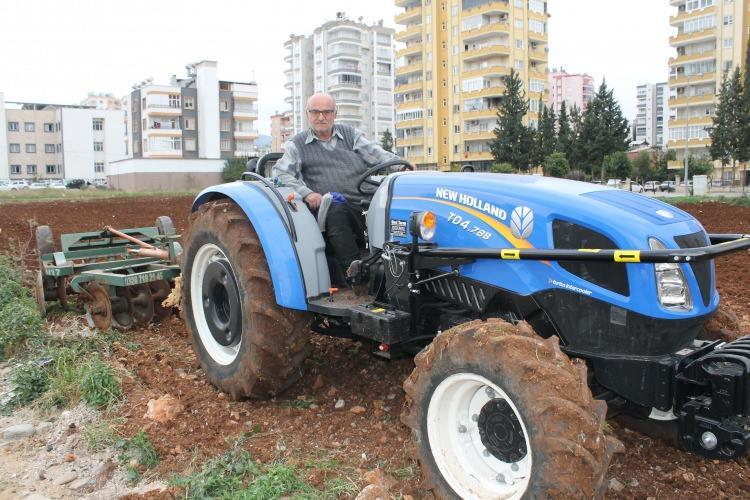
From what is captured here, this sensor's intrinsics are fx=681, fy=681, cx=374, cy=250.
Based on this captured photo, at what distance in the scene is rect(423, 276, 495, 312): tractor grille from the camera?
11.2ft

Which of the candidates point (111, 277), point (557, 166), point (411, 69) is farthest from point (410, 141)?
point (111, 277)

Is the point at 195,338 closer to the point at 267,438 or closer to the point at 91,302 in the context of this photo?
the point at 267,438

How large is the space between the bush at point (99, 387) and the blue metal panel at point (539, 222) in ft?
7.46

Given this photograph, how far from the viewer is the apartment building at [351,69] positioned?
9338 cm

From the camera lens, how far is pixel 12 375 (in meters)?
5.15

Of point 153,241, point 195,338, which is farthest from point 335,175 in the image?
point 153,241

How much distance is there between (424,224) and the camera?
A: 352 cm

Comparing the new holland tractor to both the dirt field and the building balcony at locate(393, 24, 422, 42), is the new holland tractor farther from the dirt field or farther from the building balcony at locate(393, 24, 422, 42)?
the building balcony at locate(393, 24, 422, 42)

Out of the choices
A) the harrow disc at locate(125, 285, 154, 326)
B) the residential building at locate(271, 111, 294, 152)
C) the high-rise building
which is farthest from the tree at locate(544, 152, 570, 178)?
the high-rise building

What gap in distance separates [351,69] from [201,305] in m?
92.0

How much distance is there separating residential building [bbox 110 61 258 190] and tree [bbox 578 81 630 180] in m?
41.0

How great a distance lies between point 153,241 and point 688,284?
6.16 meters

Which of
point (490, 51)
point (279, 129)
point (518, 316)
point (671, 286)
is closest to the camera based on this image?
point (671, 286)

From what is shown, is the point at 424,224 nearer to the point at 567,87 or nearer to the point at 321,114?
the point at 321,114
